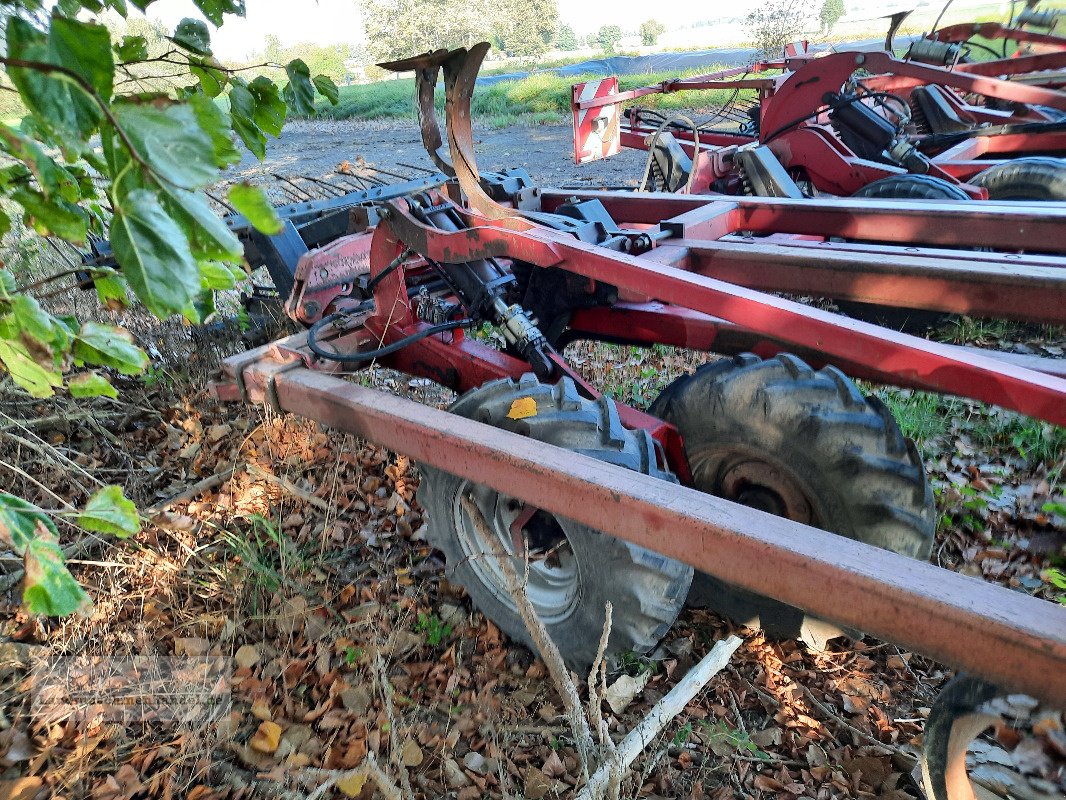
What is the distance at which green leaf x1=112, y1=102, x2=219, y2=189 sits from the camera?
75 cm

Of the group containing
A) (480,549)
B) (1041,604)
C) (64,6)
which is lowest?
(480,549)

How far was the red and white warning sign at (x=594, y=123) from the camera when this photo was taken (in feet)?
21.9

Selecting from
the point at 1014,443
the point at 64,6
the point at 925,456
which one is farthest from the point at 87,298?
the point at 1014,443

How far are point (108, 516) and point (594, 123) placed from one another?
6.47 meters

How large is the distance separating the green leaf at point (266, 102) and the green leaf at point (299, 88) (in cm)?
12

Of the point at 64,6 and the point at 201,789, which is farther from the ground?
the point at 64,6

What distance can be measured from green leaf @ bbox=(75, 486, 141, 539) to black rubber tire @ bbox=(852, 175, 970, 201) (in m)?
4.98

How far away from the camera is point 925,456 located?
383 cm

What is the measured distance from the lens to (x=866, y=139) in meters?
5.96

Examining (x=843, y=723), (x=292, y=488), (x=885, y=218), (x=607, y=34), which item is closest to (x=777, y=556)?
(x=843, y=723)

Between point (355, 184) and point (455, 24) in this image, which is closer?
point (355, 184)

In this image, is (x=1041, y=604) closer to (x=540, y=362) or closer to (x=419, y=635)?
(x=540, y=362)

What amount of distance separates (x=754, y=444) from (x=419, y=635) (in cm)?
159

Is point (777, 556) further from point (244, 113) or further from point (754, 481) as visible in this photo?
point (244, 113)
